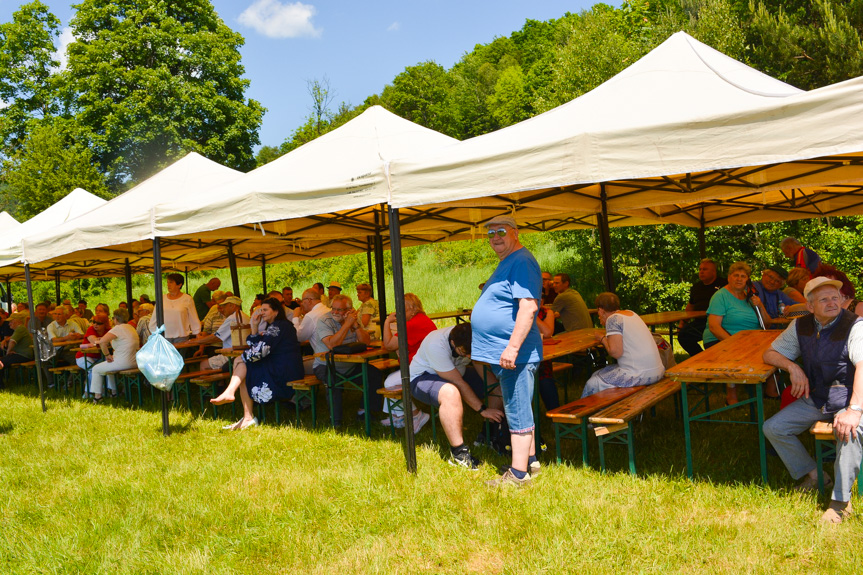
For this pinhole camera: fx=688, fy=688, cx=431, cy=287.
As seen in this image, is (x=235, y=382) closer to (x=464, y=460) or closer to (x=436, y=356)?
(x=436, y=356)

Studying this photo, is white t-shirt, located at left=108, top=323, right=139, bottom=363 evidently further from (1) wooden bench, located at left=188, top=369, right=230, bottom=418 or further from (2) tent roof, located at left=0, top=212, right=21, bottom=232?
(2) tent roof, located at left=0, top=212, right=21, bottom=232

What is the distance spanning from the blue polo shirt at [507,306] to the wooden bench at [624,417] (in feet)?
1.78

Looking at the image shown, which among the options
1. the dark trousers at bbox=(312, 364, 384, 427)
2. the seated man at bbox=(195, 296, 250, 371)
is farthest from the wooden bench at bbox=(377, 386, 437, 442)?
the seated man at bbox=(195, 296, 250, 371)

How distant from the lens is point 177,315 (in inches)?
350

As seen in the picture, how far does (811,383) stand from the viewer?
151 inches

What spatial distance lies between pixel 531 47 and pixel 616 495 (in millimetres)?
46265

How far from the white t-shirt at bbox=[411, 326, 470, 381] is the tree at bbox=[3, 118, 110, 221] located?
A: 24916 millimetres

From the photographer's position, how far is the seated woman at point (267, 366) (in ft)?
21.4

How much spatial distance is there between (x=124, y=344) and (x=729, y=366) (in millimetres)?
7035

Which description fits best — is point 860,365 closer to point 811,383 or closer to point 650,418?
point 811,383

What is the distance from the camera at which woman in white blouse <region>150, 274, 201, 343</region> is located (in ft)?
29.1

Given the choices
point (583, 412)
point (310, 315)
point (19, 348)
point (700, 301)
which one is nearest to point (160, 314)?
point (310, 315)

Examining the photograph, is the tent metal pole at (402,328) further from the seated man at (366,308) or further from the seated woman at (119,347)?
the seated woman at (119,347)

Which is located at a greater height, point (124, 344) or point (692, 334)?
point (124, 344)
